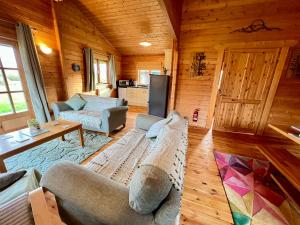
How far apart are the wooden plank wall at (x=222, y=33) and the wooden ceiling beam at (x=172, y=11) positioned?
8.5 inches

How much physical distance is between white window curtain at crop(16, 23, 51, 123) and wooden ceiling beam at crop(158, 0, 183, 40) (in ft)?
9.27

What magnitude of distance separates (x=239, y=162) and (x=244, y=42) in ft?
7.95

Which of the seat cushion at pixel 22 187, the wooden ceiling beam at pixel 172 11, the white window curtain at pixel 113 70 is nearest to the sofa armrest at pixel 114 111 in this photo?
the seat cushion at pixel 22 187

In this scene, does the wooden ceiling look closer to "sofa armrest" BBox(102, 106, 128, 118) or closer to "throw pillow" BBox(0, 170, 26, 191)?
"sofa armrest" BBox(102, 106, 128, 118)

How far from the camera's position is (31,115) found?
317 centimetres

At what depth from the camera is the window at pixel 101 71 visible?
4.88m

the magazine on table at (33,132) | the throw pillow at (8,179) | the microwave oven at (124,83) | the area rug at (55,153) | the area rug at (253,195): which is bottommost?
the area rug at (253,195)

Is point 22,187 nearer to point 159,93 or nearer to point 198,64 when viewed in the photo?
point 159,93

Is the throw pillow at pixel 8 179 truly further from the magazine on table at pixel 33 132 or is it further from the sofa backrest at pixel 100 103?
the sofa backrest at pixel 100 103

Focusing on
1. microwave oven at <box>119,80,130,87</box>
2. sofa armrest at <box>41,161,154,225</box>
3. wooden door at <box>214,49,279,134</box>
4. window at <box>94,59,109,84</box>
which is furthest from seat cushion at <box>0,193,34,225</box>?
microwave oven at <box>119,80,130,87</box>

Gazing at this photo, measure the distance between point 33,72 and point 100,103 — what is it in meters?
1.54

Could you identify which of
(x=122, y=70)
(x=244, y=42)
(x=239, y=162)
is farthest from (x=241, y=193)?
(x=122, y=70)

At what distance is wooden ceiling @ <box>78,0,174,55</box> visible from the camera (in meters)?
3.33

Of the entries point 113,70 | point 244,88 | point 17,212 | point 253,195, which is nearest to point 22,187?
point 17,212
